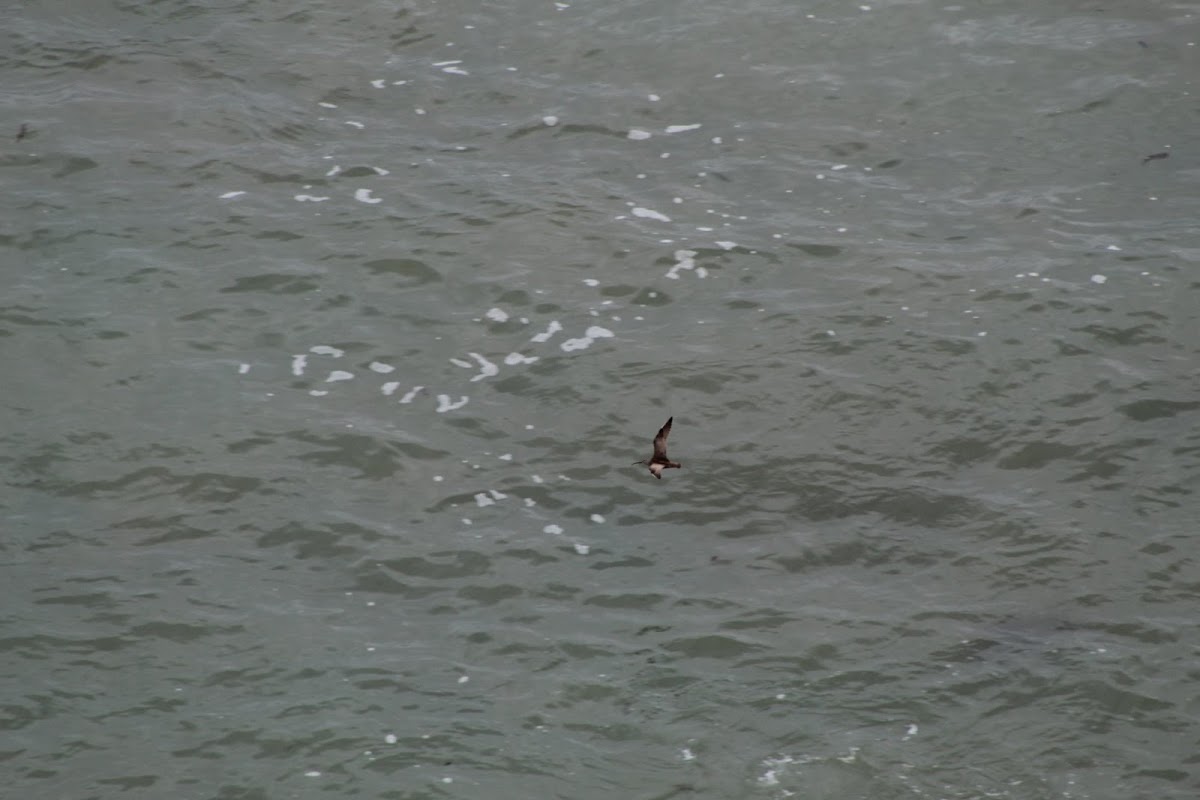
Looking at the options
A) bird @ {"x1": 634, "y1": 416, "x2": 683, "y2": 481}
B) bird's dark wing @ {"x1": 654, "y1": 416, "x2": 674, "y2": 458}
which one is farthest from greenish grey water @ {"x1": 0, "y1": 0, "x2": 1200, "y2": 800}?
bird's dark wing @ {"x1": 654, "y1": 416, "x2": 674, "y2": 458}

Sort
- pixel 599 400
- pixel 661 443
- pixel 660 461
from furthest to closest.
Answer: pixel 599 400 < pixel 660 461 < pixel 661 443

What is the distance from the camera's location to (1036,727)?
756 centimetres

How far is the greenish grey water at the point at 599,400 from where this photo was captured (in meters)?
7.57

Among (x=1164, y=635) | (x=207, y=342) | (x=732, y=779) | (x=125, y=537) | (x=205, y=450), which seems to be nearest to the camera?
(x=732, y=779)

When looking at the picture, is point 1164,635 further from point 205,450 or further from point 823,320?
point 205,450

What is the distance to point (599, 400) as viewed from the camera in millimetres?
10148

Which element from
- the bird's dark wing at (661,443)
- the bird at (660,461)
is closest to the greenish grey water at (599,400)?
the bird at (660,461)

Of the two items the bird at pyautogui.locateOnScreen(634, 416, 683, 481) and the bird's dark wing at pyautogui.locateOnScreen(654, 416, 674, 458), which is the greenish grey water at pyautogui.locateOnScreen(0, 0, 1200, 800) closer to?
the bird at pyautogui.locateOnScreen(634, 416, 683, 481)

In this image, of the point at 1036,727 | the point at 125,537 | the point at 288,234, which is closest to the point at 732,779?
the point at 1036,727

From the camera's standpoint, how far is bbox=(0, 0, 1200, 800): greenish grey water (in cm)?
757

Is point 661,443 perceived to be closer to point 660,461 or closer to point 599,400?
point 660,461

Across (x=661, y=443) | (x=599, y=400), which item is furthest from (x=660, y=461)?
(x=599, y=400)

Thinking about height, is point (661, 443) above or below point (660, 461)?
above

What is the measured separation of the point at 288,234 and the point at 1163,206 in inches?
284
